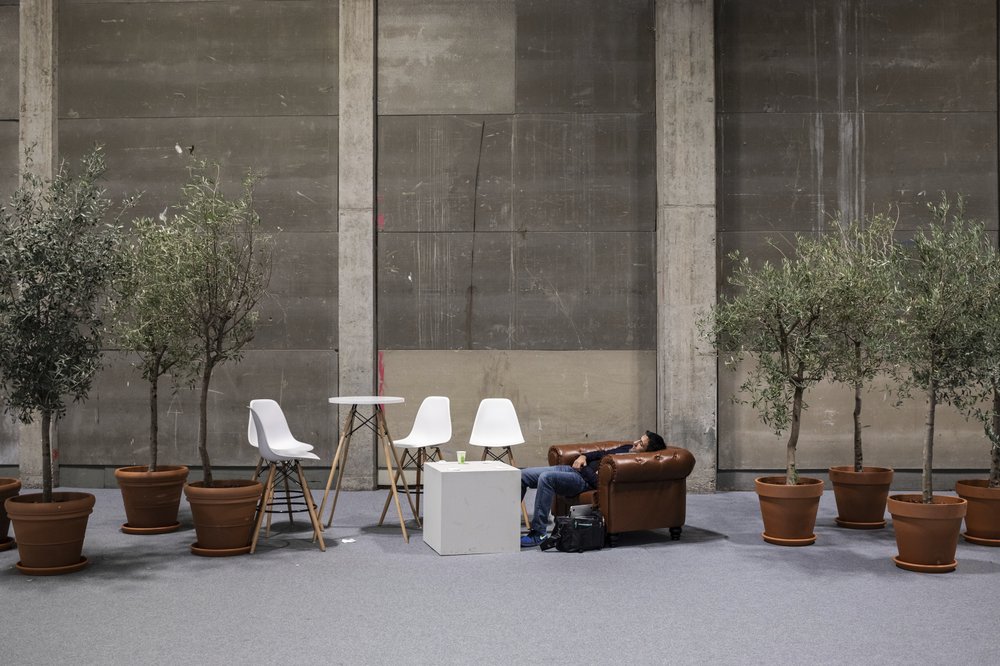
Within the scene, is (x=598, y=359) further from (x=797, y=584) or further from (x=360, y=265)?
(x=797, y=584)

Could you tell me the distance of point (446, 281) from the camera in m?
8.47

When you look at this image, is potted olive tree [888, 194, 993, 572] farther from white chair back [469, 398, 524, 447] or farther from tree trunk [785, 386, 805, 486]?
white chair back [469, 398, 524, 447]

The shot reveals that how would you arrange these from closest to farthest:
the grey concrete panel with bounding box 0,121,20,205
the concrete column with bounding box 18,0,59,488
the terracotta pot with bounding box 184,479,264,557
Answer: the terracotta pot with bounding box 184,479,264,557 < the concrete column with bounding box 18,0,59,488 < the grey concrete panel with bounding box 0,121,20,205

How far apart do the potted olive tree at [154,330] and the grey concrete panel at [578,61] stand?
369 cm

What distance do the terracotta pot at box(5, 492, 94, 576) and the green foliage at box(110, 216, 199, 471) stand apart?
1.33 metres

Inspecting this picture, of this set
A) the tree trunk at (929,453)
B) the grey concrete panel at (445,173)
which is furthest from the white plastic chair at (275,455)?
the tree trunk at (929,453)

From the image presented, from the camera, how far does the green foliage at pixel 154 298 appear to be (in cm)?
601

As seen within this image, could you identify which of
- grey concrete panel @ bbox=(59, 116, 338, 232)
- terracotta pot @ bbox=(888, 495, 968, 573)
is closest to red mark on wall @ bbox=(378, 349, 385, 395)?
grey concrete panel @ bbox=(59, 116, 338, 232)

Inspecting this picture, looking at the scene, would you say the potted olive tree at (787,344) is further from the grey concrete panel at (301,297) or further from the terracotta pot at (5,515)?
the terracotta pot at (5,515)

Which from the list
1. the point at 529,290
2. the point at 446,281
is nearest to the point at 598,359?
the point at 529,290

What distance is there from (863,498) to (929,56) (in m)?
4.33

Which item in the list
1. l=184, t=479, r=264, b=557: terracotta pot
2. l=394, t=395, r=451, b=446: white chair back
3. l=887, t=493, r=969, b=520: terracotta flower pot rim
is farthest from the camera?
l=394, t=395, r=451, b=446: white chair back

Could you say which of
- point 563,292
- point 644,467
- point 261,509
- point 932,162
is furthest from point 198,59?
point 932,162

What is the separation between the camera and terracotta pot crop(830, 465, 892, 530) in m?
6.61
